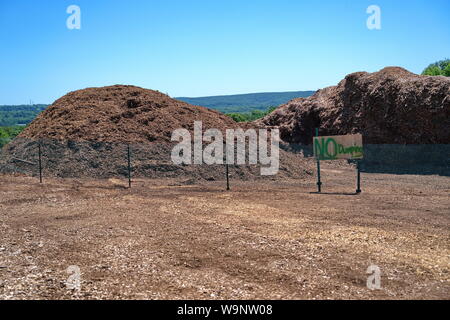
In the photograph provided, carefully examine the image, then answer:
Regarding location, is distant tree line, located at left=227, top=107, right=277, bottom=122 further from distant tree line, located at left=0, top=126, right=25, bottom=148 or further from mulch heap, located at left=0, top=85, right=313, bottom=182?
mulch heap, located at left=0, top=85, right=313, bottom=182

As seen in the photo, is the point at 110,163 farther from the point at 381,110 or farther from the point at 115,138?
the point at 381,110

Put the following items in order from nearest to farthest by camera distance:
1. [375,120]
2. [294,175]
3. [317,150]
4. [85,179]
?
[317,150], [85,179], [294,175], [375,120]

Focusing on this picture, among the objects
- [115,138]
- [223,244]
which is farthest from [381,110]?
[223,244]

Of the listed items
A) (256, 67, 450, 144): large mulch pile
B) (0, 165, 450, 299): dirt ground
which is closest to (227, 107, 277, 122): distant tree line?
(256, 67, 450, 144): large mulch pile

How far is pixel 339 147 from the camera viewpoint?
48.0ft

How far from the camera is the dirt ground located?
564 cm

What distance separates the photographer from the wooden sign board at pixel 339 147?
14422 millimetres

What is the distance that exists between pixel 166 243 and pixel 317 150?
8456 mm

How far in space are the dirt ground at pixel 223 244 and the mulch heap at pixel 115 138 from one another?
13.8 feet

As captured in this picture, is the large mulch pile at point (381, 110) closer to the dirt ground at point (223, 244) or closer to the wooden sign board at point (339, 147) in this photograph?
the dirt ground at point (223, 244)

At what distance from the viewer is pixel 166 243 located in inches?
310

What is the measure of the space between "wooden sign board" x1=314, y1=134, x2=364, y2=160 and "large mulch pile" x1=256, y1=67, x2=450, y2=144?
37.2ft
